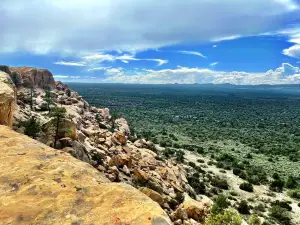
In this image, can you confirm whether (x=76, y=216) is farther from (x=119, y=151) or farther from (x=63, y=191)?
(x=119, y=151)

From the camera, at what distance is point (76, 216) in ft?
28.0

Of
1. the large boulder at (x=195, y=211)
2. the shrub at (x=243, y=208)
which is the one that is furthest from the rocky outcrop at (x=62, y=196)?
the shrub at (x=243, y=208)

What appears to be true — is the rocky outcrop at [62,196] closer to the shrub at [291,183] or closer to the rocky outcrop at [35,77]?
the shrub at [291,183]

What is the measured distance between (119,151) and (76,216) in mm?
29301

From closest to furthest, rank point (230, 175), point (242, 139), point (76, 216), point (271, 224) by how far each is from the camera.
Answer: point (76, 216) → point (271, 224) → point (230, 175) → point (242, 139)

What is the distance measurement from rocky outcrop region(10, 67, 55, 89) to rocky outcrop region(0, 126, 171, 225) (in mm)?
78210

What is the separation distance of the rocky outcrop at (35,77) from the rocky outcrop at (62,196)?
78.2m

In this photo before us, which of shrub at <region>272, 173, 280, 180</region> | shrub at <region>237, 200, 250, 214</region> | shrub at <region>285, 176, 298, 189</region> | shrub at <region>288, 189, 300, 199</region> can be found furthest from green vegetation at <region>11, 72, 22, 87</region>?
shrub at <region>288, 189, 300, 199</region>

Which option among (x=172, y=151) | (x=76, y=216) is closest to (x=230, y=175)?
(x=172, y=151)

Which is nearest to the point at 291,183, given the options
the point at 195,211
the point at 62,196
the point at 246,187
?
the point at 246,187

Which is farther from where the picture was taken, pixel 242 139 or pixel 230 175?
pixel 242 139

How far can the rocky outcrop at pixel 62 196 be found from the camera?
837 cm

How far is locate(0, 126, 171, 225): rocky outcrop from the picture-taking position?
27.5 ft

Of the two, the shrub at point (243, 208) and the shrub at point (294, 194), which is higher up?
the shrub at point (243, 208)
